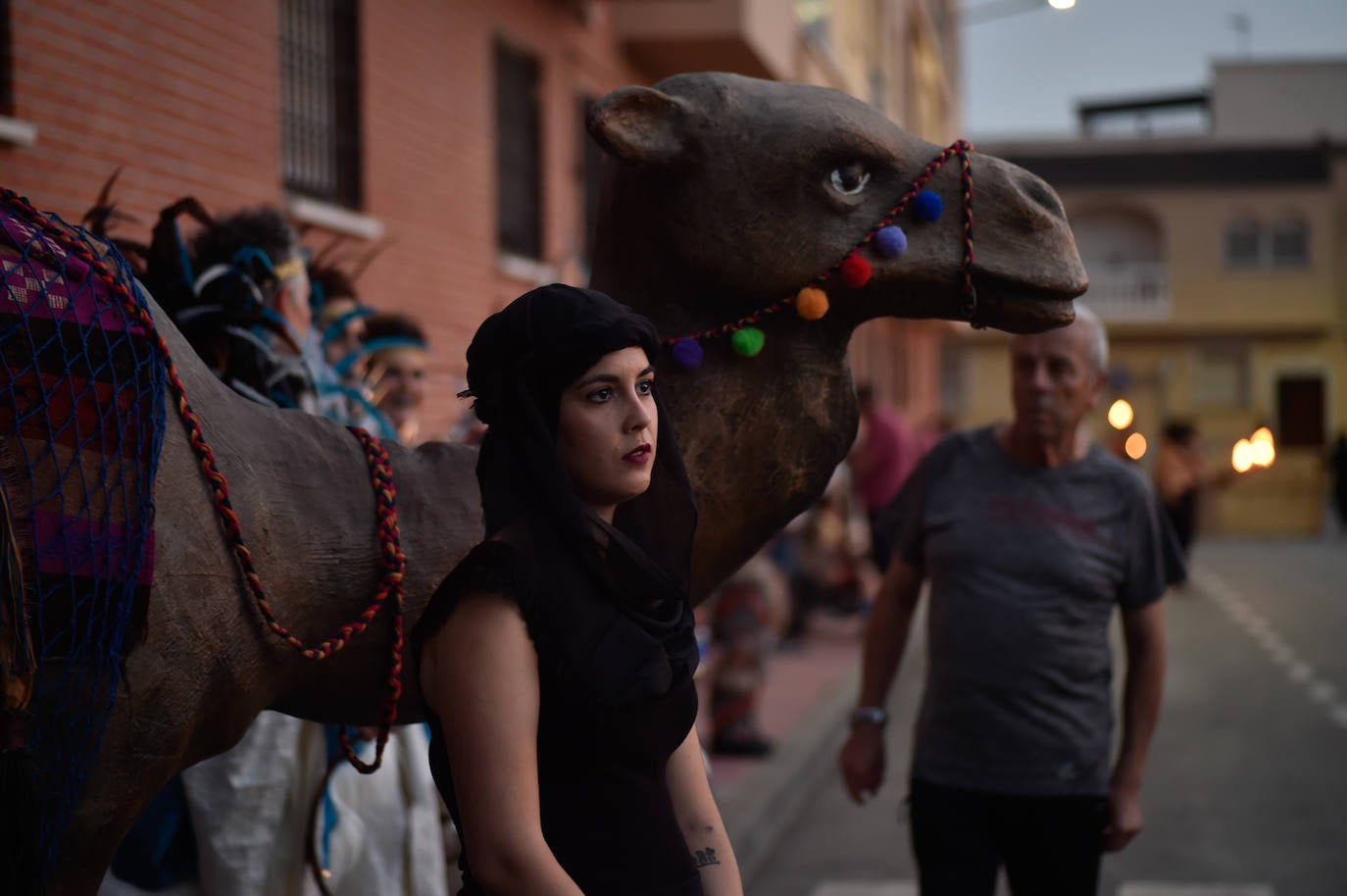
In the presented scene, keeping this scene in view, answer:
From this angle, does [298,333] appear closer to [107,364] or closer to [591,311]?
[107,364]

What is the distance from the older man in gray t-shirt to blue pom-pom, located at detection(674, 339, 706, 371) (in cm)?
145

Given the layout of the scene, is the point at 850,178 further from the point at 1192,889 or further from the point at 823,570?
the point at 823,570

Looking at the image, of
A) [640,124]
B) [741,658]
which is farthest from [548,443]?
[741,658]

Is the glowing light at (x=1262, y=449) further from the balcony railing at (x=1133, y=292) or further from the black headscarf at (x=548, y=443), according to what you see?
the balcony railing at (x=1133, y=292)

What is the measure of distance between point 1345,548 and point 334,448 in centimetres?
A: 2598

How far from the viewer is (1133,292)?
35.0 m

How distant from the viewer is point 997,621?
342cm

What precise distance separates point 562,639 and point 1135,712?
7.22 ft

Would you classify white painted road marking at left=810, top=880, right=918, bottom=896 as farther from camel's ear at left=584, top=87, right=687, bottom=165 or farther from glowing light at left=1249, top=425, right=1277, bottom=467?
camel's ear at left=584, top=87, right=687, bottom=165

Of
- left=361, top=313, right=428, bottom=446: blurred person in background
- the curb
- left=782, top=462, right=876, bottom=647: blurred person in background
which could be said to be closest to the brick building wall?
left=361, top=313, right=428, bottom=446: blurred person in background

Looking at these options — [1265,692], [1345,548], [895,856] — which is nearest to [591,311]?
[895,856]

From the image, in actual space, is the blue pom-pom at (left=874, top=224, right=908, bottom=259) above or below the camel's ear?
below

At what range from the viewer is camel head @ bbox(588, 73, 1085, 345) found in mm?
2281

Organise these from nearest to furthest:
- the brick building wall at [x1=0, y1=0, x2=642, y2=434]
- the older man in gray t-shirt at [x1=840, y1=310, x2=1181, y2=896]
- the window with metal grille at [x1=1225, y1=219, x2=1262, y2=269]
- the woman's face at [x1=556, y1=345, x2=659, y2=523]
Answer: the woman's face at [x1=556, y1=345, x2=659, y2=523] → the older man in gray t-shirt at [x1=840, y1=310, x2=1181, y2=896] → the brick building wall at [x1=0, y1=0, x2=642, y2=434] → the window with metal grille at [x1=1225, y1=219, x2=1262, y2=269]
